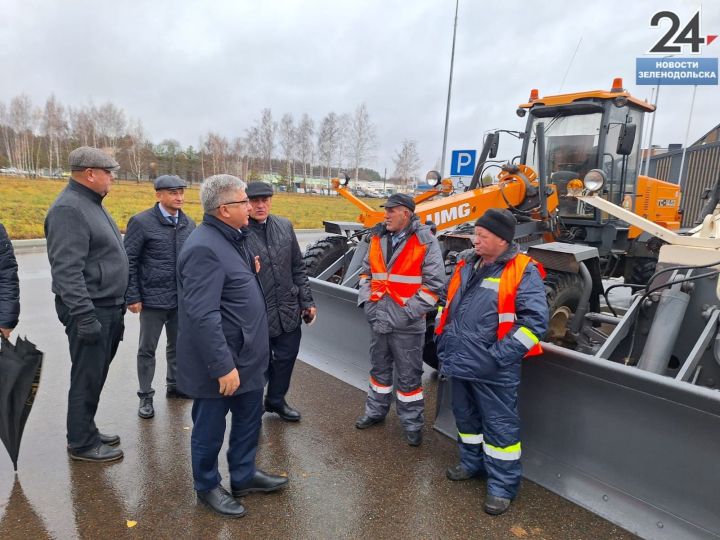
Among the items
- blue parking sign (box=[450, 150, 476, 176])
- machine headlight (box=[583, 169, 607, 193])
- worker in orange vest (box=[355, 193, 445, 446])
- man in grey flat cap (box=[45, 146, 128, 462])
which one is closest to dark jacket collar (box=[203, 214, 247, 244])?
man in grey flat cap (box=[45, 146, 128, 462])

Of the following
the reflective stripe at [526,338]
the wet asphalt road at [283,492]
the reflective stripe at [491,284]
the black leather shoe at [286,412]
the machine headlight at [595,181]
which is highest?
the machine headlight at [595,181]

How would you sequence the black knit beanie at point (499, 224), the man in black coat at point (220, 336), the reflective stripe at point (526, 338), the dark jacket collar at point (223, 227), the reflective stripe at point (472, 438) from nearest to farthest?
the man in black coat at point (220, 336), the dark jacket collar at point (223, 227), the reflective stripe at point (526, 338), the black knit beanie at point (499, 224), the reflective stripe at point (472, 438)

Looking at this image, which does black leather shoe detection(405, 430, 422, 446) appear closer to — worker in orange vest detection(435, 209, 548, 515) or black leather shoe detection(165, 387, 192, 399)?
worker in orange vest detection(435, 209, 548, 515)

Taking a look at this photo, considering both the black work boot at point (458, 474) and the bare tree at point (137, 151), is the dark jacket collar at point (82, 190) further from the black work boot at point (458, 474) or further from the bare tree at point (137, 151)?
the bare tree at point (137, 151)

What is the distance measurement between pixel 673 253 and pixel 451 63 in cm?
1078

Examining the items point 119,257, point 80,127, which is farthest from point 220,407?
point 80,127

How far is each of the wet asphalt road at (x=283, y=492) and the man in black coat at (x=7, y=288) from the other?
2.97 feet

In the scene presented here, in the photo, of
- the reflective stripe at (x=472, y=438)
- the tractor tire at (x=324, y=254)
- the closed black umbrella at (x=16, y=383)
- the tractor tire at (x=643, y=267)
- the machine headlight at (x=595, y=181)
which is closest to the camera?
the closed black umbrella at (x=16, y=383)

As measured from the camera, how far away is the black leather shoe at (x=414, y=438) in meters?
3.46

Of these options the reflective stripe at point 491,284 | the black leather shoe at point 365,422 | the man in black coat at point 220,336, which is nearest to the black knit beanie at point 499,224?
the reflective stripe at point 491,284

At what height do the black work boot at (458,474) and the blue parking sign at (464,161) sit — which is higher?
the blue parking sign at (464,161)

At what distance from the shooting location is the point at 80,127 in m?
45.8

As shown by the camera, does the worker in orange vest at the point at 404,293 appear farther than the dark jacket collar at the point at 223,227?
Yes

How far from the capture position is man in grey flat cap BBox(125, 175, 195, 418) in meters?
3.68
